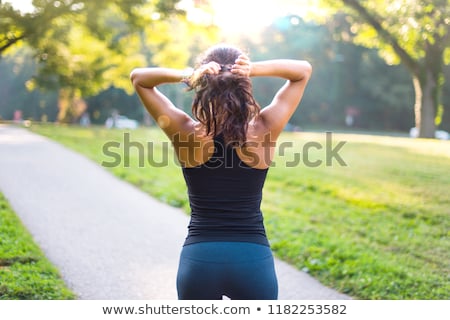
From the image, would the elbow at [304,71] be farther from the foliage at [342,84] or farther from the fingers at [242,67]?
the foliage at [342,84]

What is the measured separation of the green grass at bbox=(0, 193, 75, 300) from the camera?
3621 mm

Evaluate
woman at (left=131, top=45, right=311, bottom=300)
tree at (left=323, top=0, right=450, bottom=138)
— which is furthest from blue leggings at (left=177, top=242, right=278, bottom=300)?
tree at (left=323, top=0, right=450, bottom=138)

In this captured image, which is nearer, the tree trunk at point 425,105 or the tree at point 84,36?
the tree at point 84,36

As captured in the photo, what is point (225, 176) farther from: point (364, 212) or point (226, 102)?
point (364, 212)

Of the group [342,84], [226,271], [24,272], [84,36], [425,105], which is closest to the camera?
[226,271]

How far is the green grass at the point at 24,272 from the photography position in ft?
11.9

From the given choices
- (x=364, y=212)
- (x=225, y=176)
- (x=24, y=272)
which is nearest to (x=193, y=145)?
(x=225, y=176)

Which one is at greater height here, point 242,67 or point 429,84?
point 429,84

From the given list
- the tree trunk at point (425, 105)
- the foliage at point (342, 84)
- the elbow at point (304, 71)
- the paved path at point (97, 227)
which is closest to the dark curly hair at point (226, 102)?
the elbow at point (304, 71)

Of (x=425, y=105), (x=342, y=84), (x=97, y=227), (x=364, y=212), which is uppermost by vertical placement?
(x=342, y=84)

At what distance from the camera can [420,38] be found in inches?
275

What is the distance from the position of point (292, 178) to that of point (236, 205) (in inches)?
295

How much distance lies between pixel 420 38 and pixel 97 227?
5110 mm

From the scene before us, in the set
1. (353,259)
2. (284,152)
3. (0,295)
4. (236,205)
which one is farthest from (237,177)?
(284,152)
